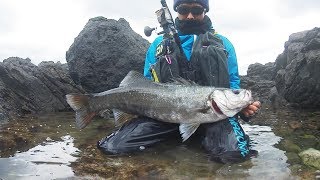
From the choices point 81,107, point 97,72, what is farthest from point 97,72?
point 81,107

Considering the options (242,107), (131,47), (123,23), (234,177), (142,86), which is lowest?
(234,177)

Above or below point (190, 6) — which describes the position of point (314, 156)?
below

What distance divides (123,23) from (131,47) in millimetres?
1436

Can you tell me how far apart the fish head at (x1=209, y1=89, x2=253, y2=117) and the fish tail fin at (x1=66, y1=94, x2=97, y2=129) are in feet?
7.45

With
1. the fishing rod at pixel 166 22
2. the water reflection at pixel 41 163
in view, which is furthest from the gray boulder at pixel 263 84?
the water reflection at pixel 41 163

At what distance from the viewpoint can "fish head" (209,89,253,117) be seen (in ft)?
19.3

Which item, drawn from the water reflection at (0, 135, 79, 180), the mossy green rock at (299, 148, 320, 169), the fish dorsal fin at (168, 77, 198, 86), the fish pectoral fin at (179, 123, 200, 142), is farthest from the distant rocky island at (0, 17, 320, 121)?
the mossy green rock at (299, 148, 320, 169)

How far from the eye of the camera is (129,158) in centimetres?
634

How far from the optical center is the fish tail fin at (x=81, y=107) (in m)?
6.89

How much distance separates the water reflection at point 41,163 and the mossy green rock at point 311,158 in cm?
346

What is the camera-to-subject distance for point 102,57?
13734mm

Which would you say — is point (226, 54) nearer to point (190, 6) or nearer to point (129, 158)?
point (190, 6)

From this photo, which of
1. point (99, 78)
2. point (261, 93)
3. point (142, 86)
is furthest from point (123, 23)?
point (142, 86)

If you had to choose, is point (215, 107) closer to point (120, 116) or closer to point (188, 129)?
point (188, 129)
